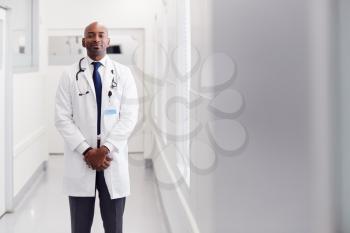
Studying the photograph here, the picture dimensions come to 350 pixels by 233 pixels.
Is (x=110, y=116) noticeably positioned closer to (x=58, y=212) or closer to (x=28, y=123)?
(x=58, y=212)

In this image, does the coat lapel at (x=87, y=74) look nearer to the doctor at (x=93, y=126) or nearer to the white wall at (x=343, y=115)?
the doctor at (x=93, y=126)

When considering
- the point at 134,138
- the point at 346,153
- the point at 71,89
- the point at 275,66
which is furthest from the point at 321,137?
the point at 134,138

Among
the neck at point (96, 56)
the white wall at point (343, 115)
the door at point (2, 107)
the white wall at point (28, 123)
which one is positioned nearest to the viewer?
the white wall at point (343, 115)

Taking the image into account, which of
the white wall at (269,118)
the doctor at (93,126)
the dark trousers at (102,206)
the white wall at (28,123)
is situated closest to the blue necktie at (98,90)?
the doctor at (93,126)

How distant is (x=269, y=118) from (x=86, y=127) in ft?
4.31

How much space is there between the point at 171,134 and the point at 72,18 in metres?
4.49

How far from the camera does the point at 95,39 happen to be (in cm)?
247

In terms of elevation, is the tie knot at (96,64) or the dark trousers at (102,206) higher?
the tie knot at (96,64)

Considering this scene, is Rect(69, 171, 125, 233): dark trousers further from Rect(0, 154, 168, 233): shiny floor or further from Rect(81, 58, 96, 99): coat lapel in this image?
Rect(0, 154, 168, 233): shiny floor

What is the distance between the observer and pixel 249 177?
5.24 feet

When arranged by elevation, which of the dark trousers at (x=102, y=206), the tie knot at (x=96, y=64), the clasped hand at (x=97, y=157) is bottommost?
the dark trousers at (x=102, y=206)

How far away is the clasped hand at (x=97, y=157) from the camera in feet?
7.95

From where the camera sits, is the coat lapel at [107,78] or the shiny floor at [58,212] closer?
the coat lapel at [107,78]

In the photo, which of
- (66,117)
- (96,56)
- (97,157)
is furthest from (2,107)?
(97,157)
